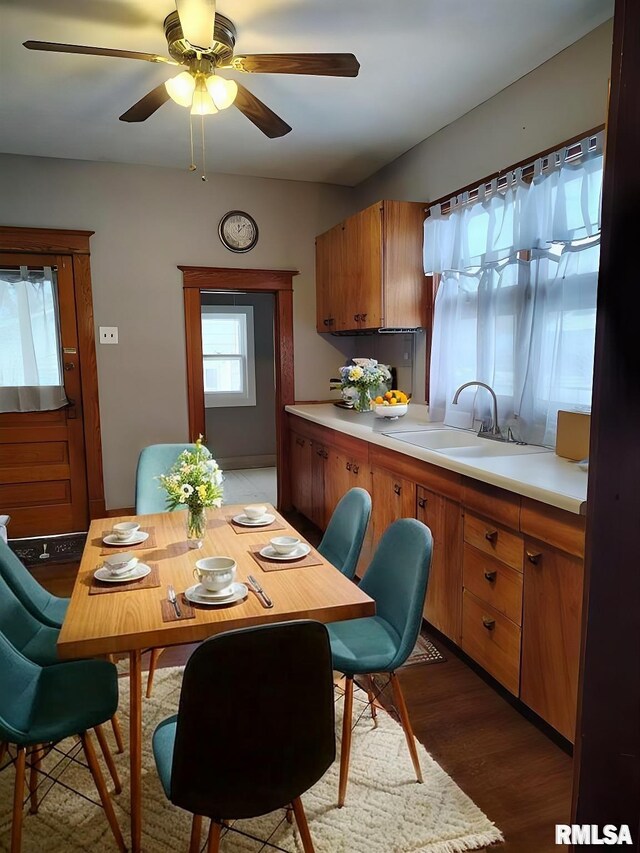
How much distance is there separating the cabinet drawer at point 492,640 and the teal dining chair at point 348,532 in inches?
22.5

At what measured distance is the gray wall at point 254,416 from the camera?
695 centimetres

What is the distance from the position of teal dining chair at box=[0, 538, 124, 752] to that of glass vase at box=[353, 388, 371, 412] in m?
2.54

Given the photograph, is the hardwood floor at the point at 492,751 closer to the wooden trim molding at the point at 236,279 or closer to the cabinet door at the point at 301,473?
the cabinet door at the point at 301,473

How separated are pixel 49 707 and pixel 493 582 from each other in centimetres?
161

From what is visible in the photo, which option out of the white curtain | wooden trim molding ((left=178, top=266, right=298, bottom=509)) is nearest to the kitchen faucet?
wooden trim molding ((left=178, top=266, right=298, bottom=509))

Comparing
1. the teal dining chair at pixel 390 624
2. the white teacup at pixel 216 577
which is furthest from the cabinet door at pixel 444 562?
the white teacup at pixel 216 577

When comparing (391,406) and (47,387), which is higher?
(47,387)

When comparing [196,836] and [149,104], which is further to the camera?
[149,104]

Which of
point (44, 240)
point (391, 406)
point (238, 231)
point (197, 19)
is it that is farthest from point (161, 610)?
point (238, 231)

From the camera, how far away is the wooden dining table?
1.43m

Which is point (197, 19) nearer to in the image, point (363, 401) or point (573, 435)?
point (573, 435)

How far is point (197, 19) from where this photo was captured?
1920mm

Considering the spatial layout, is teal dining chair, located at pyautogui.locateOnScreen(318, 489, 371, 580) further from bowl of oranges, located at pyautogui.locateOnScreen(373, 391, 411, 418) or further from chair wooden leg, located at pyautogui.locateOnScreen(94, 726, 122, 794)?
bowl of oranges, located at pyautogui.locateOnScreen(373, 391, 411, 418)

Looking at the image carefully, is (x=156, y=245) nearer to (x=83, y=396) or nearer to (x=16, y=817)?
(x=83, y=396)
